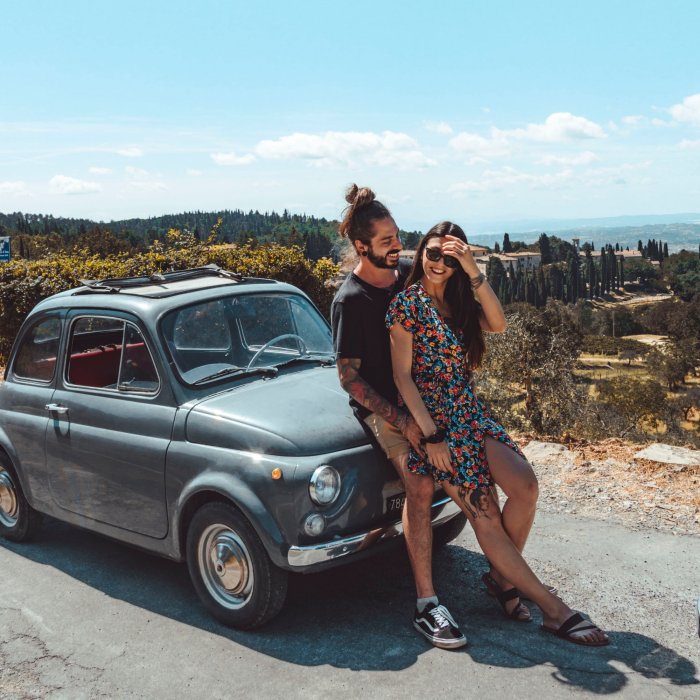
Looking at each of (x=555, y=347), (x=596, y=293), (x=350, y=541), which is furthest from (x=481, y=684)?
(x=596, y=293)

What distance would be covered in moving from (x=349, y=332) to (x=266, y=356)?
3.60 feet

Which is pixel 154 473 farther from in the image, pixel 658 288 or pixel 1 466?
pixel 658 288

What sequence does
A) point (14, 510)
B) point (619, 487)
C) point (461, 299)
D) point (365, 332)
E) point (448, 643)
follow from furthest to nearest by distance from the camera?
point (619, 487) < point (14, 510) < point (461, 299) < point (365, 332) < point (448, 643)

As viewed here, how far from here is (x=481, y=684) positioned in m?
3.50

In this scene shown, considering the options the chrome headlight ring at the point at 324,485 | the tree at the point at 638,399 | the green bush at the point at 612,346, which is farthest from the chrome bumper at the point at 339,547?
the green bush at the point at 612,346

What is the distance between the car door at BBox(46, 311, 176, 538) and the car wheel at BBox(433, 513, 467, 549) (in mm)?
1867

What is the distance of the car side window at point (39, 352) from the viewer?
18.0ft

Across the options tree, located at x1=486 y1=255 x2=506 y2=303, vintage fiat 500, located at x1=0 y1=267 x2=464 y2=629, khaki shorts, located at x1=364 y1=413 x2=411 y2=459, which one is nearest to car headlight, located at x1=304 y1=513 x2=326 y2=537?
vintage fiat 500, located at x1=0 y1=267 x2=464 y2=629

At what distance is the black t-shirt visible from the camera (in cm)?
414

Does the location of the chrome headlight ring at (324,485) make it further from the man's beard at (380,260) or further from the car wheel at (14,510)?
the car wheel at (14,510)

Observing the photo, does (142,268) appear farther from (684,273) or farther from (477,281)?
(684,273)

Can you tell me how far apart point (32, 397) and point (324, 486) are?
2667 mm

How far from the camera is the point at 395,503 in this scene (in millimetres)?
4246

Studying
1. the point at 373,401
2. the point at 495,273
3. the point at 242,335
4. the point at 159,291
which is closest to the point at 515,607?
the point at 373,401
